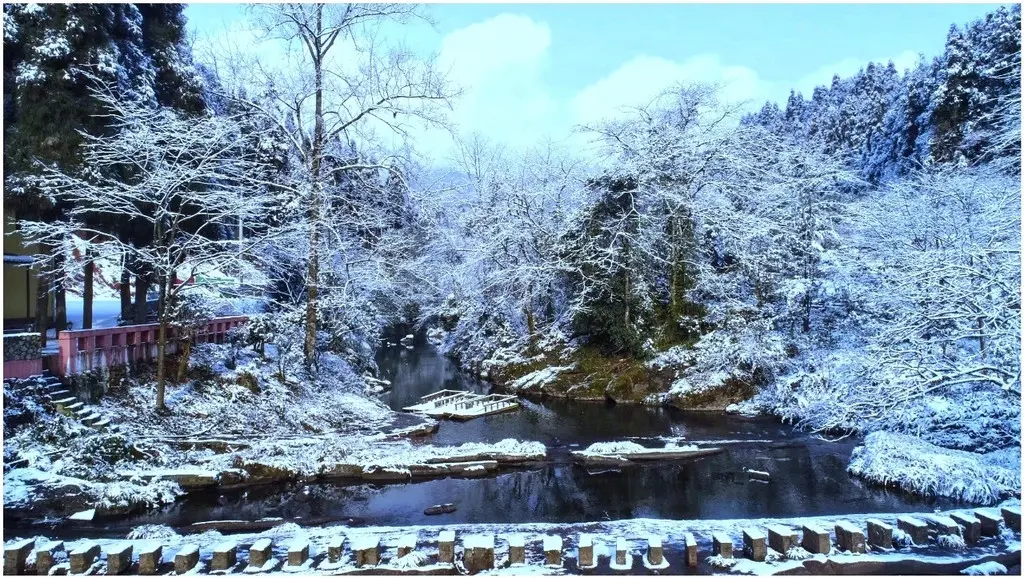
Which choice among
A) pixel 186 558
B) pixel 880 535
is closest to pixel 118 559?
pixel 186 558

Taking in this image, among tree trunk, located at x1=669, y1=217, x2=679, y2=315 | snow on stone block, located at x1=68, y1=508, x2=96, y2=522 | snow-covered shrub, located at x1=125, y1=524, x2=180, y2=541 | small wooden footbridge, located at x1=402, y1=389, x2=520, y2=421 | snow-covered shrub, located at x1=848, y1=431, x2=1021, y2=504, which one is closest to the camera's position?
snow-covered shrub, located at x1=125, y1=524, x2=180, y2=541

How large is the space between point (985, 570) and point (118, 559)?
8.02 metres

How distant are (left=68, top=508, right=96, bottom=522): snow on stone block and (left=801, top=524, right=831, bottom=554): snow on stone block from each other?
8.78 meters

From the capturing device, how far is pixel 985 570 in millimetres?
5145

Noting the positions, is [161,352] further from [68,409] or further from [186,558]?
[186,558]

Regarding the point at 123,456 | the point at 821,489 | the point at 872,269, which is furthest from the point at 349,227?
the point at 872,269

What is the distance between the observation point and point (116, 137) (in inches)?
480

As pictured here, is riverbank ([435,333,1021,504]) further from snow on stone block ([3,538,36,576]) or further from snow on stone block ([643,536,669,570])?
snow on stone block ([3,538,36,576])

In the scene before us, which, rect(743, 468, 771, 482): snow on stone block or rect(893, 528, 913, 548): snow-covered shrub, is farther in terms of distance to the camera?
rect(743, 468, 771, 482): snow on stone block

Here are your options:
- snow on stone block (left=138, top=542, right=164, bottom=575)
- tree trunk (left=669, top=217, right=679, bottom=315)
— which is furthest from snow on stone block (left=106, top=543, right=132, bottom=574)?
tree trunk (left=669, top=217, right=679, bottom=315)

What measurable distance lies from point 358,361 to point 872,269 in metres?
17.0

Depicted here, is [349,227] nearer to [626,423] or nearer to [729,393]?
[626,423]

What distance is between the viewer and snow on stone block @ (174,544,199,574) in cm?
511

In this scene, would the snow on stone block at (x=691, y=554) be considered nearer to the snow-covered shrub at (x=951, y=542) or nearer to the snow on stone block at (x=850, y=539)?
the snow on stone block at (x=850, y=539)
